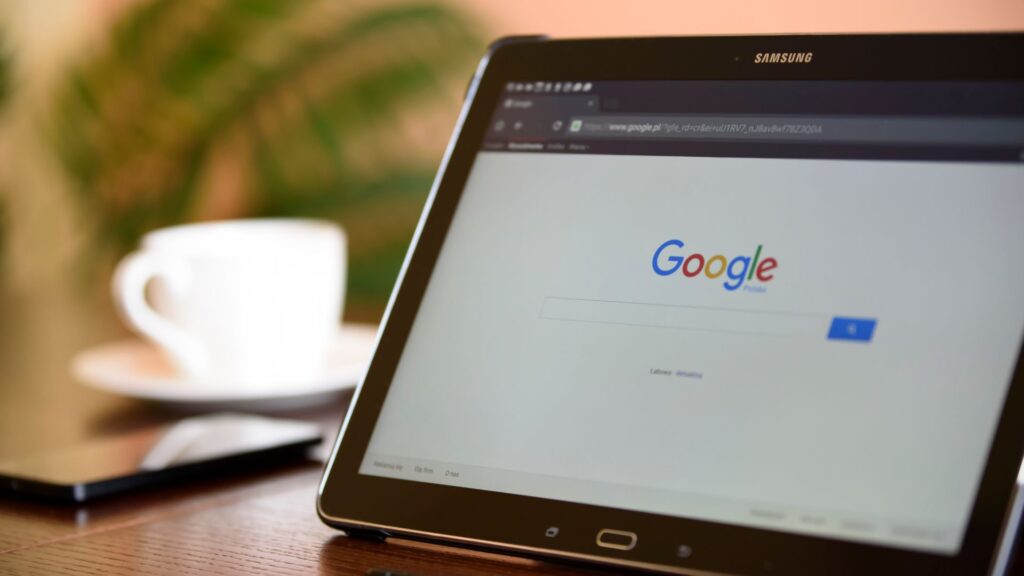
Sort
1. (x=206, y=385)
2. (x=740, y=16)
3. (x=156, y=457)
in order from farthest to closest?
(x=740, y=16), (x=206, y=385), (x=156, y=457)

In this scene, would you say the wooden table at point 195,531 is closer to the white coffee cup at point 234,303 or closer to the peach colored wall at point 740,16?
the white coffee cup at point 234,303

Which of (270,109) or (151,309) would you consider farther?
(270,109)

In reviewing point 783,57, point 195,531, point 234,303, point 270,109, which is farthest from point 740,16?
point 195,531

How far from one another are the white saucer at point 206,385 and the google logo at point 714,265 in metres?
0.33

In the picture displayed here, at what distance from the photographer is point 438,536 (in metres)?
0.45

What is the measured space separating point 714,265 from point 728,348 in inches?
1.4

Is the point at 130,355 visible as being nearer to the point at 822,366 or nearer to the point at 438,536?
the point at 438,536

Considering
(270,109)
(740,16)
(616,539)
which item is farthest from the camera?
(740,16)

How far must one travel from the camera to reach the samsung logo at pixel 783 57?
48cm

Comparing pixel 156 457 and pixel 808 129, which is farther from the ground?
pixel 808 129

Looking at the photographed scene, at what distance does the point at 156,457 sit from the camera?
61cm

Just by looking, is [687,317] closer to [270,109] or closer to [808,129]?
[808,129]

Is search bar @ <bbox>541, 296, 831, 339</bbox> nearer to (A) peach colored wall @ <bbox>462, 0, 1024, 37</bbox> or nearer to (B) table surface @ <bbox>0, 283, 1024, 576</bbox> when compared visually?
(B) table surface @ <bbox>0, 283, 1024, 576</bbox>

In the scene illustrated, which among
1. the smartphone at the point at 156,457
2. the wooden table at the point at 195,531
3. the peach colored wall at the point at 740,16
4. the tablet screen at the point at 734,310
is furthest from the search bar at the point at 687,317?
the peach colored wall at the point at 740,16
